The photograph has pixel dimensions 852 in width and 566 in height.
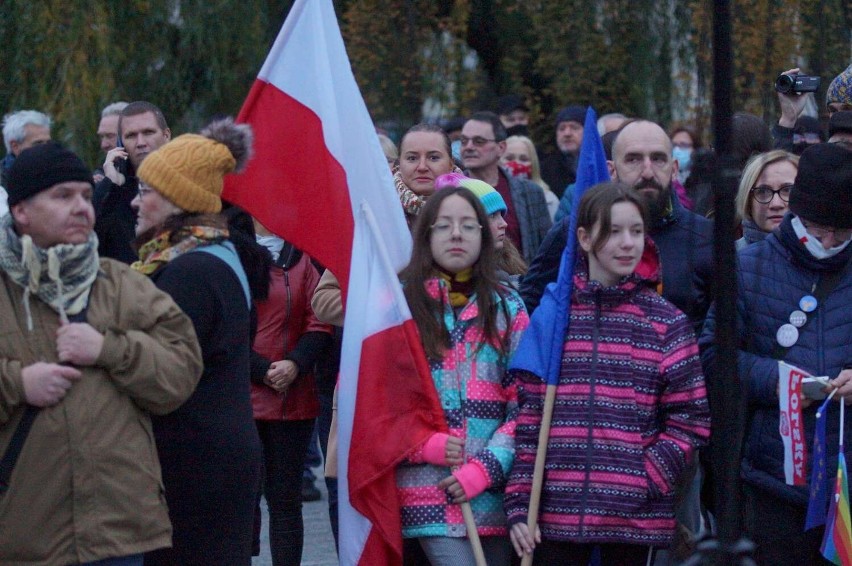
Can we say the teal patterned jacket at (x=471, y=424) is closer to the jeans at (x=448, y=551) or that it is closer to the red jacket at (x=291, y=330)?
the jeans at (x=448, y=551)

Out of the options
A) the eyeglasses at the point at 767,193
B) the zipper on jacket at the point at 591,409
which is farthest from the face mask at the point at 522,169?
the zipper on jacket at the point at 591,409

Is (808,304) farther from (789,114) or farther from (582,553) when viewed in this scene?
(789,114)

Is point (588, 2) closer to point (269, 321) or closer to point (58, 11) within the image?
point (58, 11)

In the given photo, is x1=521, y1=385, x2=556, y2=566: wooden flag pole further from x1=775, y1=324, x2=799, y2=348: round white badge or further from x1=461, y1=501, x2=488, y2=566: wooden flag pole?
x1=775, y1=324, x2=799, y2=348: round white badge

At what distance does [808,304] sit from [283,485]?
2390 mm

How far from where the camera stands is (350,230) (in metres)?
5.15

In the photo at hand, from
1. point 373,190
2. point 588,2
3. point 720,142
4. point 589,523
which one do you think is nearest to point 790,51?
point 588,2

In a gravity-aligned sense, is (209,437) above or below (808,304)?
below

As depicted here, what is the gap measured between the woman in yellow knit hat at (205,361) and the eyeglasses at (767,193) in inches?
89.0

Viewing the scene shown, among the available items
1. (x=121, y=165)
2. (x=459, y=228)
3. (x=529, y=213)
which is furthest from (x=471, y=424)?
(x=529, y=213)

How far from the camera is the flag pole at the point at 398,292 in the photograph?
456cm

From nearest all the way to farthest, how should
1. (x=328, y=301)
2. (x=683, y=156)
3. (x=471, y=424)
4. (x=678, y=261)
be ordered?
(x=471, y=424)
(x=678, y=261)
(x=328, y=301)
(x=683, y=156)

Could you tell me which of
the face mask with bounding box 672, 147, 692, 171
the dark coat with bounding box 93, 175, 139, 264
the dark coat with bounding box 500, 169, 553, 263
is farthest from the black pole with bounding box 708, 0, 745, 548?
the face mask with bounding box 672, 147, 692, 171

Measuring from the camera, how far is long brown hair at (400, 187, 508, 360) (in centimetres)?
475
